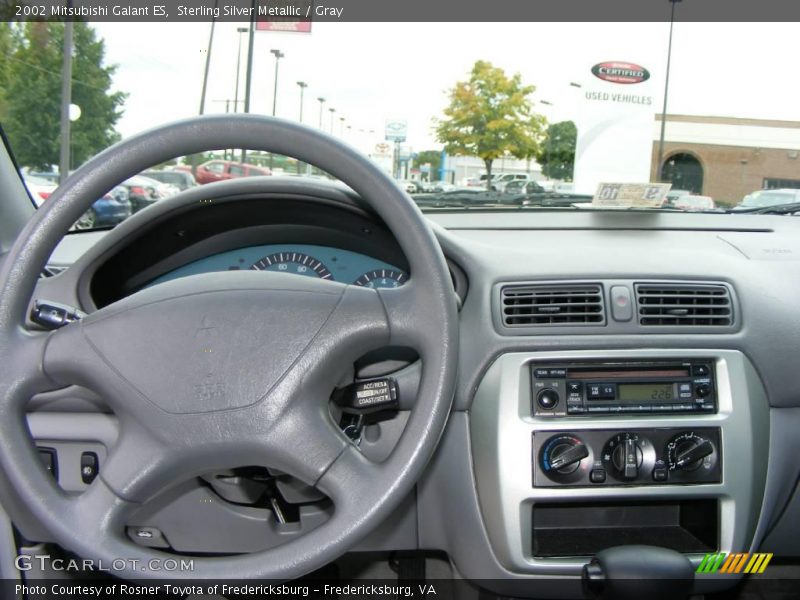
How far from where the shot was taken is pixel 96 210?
2.29m

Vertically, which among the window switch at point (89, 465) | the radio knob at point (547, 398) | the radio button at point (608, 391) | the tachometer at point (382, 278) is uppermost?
the tachometer at point (382, 278)

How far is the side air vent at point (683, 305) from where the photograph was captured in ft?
7.14

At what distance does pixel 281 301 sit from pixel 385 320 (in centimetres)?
21

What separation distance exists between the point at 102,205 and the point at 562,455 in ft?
4.90

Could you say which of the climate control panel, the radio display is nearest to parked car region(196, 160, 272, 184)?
the climate control panel

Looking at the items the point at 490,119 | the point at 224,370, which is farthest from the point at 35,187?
the point at 490,119

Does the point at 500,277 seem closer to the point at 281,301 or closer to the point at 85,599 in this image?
the point at 281,301

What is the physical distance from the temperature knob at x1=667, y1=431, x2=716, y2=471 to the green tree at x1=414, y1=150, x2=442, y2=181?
1.16 metres

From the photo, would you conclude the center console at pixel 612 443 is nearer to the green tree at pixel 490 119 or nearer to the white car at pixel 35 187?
the green tree at pixel 490 119

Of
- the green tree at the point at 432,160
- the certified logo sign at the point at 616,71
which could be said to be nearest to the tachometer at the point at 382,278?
the green tree at the point at 432,160

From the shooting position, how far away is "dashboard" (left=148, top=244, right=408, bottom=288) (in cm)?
219

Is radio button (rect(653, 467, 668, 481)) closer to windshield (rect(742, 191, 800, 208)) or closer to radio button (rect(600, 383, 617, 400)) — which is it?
radio button (rect(600, 383, 617, 400))

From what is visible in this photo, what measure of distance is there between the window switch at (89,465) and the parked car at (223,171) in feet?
2.51

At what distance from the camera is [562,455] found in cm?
203
